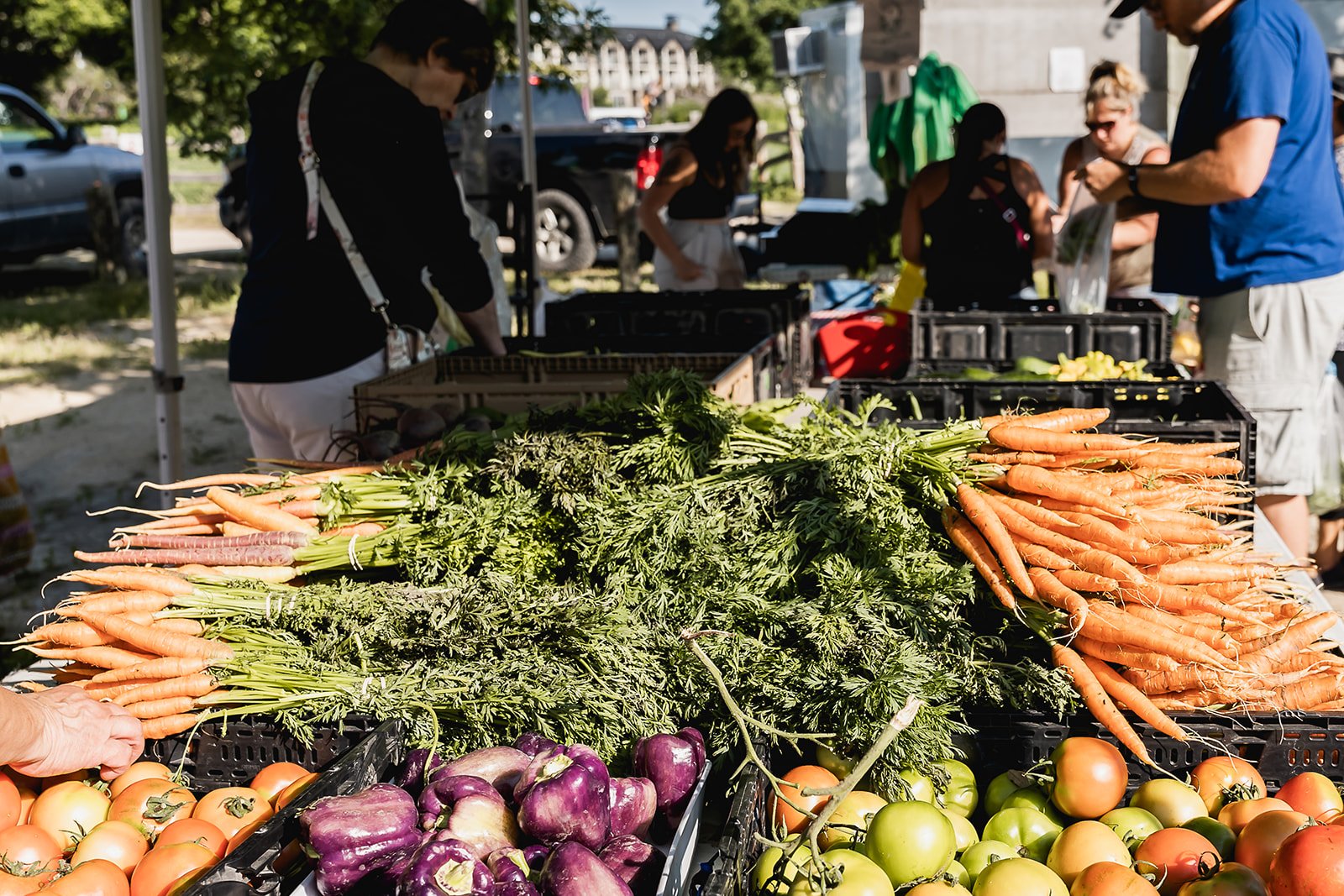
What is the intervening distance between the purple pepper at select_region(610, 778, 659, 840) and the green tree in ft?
132

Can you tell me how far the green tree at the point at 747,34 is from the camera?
4016 centimetres

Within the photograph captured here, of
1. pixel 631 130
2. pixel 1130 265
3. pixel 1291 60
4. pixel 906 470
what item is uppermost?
pixel 631 130

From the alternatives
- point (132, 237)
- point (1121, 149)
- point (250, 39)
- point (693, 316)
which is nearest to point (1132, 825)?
point (693, 316)

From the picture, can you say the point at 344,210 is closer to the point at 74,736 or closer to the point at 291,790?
the point at 74,736

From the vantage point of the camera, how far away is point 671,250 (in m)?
6.21

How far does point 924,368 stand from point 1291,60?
1.42 meters

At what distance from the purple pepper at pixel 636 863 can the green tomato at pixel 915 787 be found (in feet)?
1.51

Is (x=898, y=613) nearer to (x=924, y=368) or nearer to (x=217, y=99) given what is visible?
(x=924, y=368)

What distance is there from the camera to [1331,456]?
17.2 ft

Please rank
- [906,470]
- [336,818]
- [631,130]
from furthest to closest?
[631,130] < [906,470] < [336,818]

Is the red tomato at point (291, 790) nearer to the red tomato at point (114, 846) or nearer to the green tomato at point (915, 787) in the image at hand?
the red tomato at point (114, 846)

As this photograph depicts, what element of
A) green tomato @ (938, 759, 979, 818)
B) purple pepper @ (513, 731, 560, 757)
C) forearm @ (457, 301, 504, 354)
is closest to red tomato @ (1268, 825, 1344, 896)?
green tomato @ (938, 759, 979, 818)

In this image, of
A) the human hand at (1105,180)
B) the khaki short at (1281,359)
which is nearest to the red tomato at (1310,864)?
the khaki short at (1281,359)

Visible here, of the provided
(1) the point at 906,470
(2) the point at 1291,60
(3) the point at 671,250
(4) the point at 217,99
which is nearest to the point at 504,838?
(1) the point at 906,470
